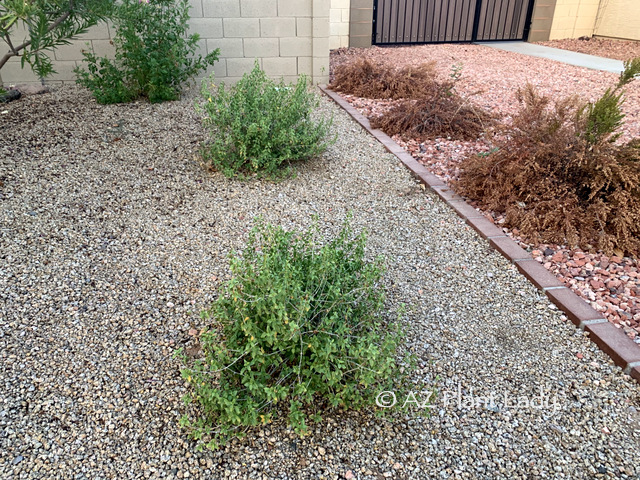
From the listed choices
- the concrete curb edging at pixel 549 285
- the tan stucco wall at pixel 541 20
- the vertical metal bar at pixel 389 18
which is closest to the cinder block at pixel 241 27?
the concrete curb edging at pixel 549 285

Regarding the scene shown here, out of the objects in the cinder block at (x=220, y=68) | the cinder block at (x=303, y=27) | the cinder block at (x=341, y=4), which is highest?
the cinder block at (x=341, y=4)

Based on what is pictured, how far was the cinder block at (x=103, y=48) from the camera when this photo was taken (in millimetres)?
5578

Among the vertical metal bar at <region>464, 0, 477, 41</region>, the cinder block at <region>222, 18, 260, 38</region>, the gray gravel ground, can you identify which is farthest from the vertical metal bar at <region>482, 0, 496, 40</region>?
the gray gravel ground

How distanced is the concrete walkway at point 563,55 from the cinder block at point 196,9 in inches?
230

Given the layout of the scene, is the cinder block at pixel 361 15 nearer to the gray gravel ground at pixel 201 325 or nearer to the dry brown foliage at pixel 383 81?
the dry brown foliage at pixel 383 81

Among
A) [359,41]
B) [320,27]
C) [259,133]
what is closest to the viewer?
[259,133]

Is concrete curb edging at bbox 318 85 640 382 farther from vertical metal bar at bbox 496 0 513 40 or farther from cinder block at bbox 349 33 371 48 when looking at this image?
vertical metal bar at bbox 496 0 513 40

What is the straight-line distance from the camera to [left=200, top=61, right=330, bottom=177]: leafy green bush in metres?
3.50

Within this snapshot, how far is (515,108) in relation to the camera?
17.1 ft

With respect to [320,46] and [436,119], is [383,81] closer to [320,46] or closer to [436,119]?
[320,46]

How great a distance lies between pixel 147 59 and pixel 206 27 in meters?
1.10

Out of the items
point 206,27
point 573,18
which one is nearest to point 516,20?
point 573,18

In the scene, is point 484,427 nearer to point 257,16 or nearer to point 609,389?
point 609,389

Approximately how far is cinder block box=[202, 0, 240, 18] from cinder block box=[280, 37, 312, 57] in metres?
0.64
